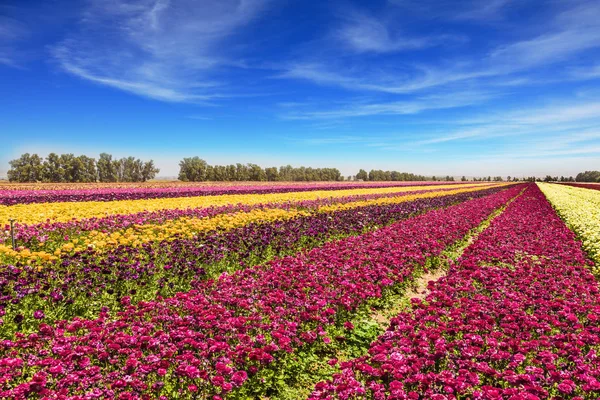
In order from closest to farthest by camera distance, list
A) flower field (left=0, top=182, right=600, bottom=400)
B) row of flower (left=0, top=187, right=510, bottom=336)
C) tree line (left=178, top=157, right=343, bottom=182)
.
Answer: flower field (left=0, top=182, right=600, bottom=400), row of flower (left=0, top=187, right=510, bottom=336), tree line (left=178, top=157, right=343, bottom=182)

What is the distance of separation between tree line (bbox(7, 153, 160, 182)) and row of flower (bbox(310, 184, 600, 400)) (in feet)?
397

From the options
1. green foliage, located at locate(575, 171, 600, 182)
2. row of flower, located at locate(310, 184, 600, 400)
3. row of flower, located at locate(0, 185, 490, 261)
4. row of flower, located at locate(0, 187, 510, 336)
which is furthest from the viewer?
green foliage, located at locate(575, 171, 600, 182)

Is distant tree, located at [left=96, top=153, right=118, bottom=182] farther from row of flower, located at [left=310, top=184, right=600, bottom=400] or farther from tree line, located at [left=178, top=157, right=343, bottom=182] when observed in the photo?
row of flower, located at [left=310, top=184, right=600, bottom=400]

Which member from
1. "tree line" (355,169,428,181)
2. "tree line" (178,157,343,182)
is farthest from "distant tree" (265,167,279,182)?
"tree line" (355,169,428,181)

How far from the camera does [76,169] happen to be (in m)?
106

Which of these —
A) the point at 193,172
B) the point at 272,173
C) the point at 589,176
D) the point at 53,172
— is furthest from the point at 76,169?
the point at 589,176

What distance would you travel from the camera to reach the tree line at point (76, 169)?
4053 inches

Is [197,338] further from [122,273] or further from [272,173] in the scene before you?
[272,173]

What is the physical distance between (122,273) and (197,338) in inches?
127

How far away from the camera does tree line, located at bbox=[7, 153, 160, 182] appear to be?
10294cm

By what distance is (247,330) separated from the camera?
5.00 meters

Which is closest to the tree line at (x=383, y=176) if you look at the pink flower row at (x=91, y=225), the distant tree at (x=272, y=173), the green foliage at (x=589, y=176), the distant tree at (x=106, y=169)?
the distant tree at (x=272, y=173)

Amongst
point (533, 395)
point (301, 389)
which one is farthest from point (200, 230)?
point (533, 395)

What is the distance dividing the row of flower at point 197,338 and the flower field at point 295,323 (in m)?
0.02
